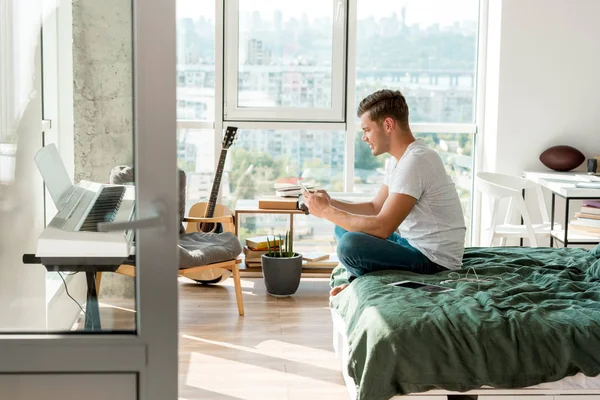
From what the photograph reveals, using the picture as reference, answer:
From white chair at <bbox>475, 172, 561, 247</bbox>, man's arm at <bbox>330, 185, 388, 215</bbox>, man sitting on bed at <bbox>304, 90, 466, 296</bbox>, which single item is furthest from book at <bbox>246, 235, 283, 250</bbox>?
man sitting on bed at <bbox>304, 90, 466, 296</bbox>

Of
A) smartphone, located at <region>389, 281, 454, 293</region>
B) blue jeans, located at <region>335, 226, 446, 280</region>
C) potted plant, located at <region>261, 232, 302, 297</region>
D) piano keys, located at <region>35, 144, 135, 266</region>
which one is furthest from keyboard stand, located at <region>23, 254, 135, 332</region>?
potted plant, located at <region>261, 232, 302, 297</region>

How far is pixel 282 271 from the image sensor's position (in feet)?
17.9

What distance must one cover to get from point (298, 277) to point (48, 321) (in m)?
3.42

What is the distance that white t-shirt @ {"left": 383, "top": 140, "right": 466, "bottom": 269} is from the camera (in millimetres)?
4031

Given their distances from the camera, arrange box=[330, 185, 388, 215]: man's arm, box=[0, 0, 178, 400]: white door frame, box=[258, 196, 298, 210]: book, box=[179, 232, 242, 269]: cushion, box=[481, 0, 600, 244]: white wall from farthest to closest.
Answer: box=[481, 0, 600, 244]: white wall
box=[258, 196, 298, 210]: book
box=[179, 232, 242, 269]: cushion
box=[330, 185, 388, 215]: man's arm
box=[0, 0, 178, 400]: white door frame

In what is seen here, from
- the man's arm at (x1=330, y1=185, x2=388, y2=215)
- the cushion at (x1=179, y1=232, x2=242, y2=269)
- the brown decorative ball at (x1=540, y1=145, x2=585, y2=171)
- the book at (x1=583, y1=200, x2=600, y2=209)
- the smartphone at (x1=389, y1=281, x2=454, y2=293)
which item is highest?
the brown decorative ball at (x1=540, y1=145, x2=585, y2=171)

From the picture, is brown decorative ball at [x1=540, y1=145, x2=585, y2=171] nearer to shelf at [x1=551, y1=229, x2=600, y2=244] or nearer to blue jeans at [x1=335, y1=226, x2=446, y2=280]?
shelf at [x1=551, y1=229, x2=600, y2=244]

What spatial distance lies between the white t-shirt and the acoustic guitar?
5.85 ft

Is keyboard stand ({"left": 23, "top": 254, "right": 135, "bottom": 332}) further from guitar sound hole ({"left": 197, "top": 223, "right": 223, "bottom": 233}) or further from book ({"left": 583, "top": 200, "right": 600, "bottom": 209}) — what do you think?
book ({"left": 583, "top": 200, "right": 600, "bottom": 209})

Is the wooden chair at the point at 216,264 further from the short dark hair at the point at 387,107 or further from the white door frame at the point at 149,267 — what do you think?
the white door frame at the point at 149,267

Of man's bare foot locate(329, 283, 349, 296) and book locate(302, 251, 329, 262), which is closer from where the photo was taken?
man's bare foot locate(329, 283, 349, 296)

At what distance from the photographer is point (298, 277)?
5523 mm

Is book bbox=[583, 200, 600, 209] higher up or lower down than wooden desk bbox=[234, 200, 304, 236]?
higher up

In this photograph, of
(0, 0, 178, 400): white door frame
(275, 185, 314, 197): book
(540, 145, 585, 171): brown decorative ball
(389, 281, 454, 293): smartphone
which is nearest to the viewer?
(0, 0, 178, 400): white door frame
